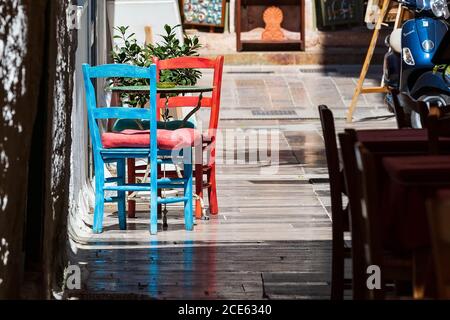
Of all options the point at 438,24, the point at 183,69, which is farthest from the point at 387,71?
the point at 183,69

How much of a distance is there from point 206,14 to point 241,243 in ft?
46.3

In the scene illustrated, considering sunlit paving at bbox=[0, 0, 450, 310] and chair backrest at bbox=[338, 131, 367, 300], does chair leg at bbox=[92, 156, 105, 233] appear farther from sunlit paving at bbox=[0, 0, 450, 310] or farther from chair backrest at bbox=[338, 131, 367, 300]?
chair backrest at bbox=[338, 131, 367, 300]

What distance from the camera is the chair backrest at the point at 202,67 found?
31.8 feet

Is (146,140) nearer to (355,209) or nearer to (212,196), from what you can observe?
(212,196)

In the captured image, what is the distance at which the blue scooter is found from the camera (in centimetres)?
1304

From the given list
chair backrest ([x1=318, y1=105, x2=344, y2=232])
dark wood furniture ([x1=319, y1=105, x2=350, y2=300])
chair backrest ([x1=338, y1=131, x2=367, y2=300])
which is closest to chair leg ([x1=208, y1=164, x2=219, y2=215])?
dark wood furniture ([x1=319, y1=105, x2=350, y2=300])

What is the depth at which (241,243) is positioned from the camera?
8.55m

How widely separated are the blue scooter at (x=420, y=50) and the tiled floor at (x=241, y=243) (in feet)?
3.64

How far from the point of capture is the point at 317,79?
65.6 feet

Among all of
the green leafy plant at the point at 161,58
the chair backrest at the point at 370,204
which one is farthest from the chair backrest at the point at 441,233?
the green leafy plant at the point at 161,58

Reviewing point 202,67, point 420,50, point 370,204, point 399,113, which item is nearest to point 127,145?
point 202,67

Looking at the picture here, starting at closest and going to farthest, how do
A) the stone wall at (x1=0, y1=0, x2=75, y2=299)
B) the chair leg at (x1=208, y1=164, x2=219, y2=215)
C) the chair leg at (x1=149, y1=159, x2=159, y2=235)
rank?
1. the stone wall at (x1=0, y1=0, x2=75, y2=299)
2. the chair leg at (x1=149, y1=159, x2=159, y2=235)
3. the chair leg at (x1=208, y1=164, x2=219, y2=215)

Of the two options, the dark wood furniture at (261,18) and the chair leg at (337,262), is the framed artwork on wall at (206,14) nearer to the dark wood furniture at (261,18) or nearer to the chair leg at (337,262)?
the dark wood furniture at (261,18)
